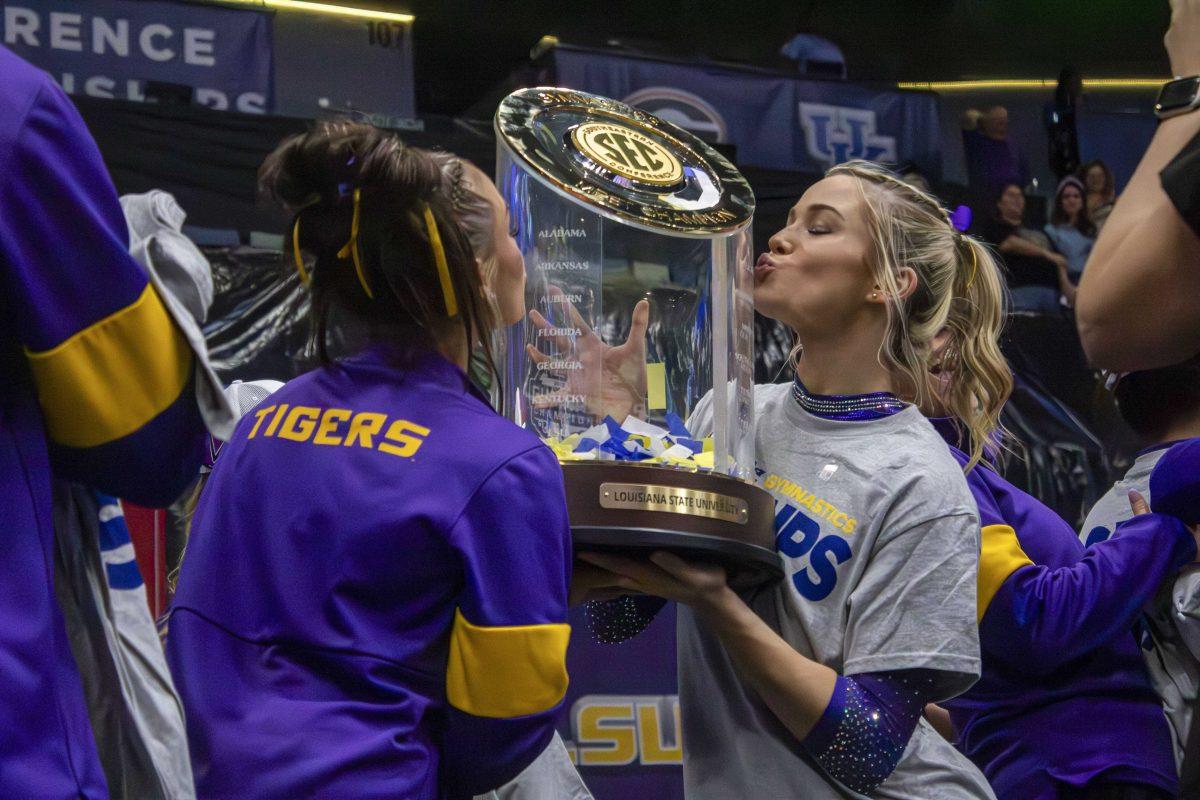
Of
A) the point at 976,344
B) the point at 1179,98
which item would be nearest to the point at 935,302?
the point at 976,344

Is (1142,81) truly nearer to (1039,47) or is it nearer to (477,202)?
(1039,47)

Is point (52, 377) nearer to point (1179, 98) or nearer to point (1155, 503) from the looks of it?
point (1179, 98)

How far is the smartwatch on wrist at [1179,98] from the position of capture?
3.80 ft

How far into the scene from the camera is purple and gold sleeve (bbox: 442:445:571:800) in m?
1.32

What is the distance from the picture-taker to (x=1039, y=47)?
8.48m

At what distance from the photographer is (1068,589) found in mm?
1929

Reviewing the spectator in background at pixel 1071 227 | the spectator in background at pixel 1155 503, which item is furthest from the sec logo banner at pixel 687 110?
the spectator in background at pixel 1155 503

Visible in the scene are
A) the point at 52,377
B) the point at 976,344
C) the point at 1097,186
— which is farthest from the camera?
the point at 1097,186

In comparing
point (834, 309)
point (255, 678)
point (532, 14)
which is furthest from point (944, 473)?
point (532, 14)

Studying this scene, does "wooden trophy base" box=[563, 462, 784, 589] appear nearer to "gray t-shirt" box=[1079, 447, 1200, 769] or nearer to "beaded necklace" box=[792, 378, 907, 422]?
"beaded necklace" box=[792, 378, 907, 422]

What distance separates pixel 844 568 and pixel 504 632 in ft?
1.76

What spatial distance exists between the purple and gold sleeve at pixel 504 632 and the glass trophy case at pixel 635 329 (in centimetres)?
19

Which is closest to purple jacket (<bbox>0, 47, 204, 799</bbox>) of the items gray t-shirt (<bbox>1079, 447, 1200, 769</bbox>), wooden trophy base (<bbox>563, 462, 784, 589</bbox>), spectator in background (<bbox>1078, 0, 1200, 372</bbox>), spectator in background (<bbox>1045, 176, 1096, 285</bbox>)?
wooden trophy base (<bbox>563, 462, 784, 589</bbox>)

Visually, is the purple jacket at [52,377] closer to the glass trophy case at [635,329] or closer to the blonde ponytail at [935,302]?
the glass trophy case at [635,329]
